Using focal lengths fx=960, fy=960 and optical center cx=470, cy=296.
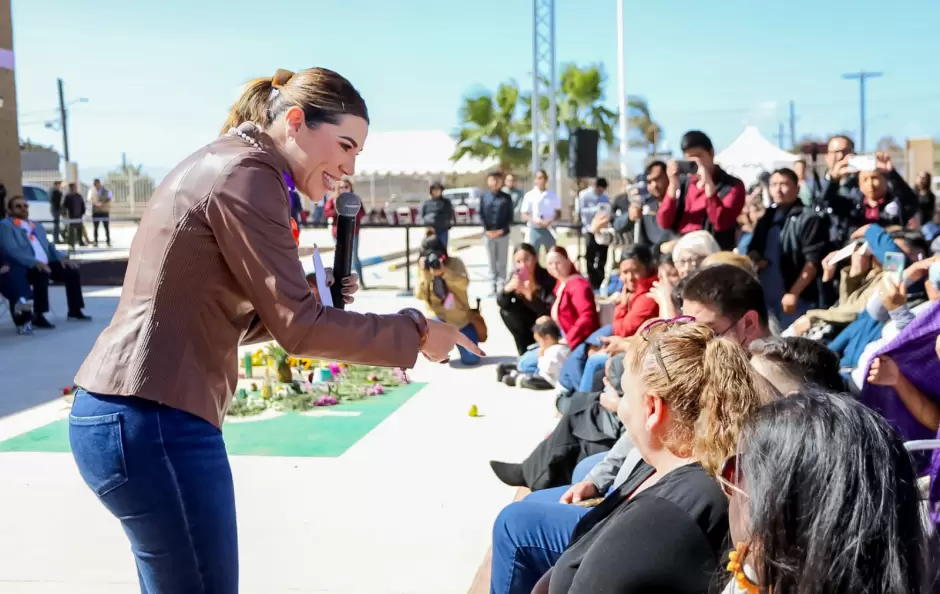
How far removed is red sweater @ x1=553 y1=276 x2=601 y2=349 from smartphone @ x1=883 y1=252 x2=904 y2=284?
223 cm

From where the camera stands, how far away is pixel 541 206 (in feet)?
44.3

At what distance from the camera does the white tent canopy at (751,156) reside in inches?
1061

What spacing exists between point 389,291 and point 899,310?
10.1 m

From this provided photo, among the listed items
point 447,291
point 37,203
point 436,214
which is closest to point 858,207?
point 447,291

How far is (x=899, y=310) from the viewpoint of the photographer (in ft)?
15.0

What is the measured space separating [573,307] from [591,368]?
1396 mm

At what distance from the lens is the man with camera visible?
733cm

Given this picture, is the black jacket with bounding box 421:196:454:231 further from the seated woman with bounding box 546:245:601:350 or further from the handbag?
the seated woman with bounding box 546:245:601:350

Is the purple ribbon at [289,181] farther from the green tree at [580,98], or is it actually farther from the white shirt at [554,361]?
the green tree at [580,98]

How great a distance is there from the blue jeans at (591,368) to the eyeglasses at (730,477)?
3.66m

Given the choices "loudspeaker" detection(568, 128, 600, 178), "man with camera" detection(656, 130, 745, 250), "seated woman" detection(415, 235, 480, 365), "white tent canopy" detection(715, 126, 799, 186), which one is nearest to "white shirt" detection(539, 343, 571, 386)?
"seated woman" detection(415, 235, 480, 365)

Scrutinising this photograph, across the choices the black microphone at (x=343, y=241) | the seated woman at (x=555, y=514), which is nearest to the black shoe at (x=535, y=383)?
the seated woman at (x=555, y=514)

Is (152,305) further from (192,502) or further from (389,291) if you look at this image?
(389,291)

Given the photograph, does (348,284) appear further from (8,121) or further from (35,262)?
(8,121)
